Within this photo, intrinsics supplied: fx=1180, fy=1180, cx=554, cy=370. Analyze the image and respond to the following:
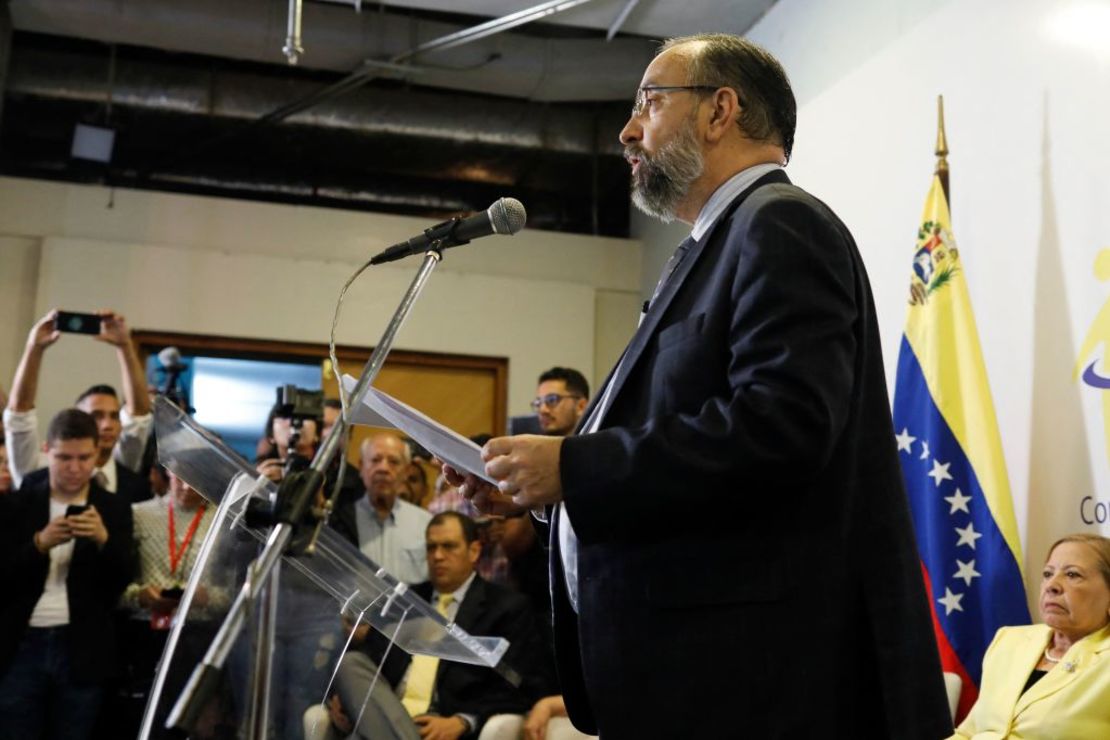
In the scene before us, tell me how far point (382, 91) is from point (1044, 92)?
4.30 m

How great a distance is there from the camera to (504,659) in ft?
13.0

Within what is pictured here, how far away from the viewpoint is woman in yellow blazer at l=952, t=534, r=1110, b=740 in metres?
2.95

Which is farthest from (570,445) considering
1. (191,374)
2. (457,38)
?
(191,374)

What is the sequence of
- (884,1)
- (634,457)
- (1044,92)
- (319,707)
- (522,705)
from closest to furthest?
(634,457) → (319,707) → (1044,92) → (522,705) → (884,1)

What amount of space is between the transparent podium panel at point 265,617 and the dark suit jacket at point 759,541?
403mm

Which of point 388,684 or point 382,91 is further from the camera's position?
point 382,91

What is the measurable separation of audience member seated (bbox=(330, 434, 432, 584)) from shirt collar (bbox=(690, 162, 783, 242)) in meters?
3.18

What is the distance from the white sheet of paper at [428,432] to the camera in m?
1.54

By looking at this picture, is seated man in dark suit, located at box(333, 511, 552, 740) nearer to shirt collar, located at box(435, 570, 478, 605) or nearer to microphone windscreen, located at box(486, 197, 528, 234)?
shirt collar, located at box(435, 570, 478, 605)

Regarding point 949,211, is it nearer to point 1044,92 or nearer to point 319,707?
point 1044,92

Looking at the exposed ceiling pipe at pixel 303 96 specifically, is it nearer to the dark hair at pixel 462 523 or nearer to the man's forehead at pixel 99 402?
the man's forehead at pixel 99 402

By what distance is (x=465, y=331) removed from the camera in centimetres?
736

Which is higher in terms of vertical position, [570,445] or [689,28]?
[689,28]

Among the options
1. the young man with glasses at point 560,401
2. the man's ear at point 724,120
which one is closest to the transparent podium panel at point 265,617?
the man's ear at point 724,120
